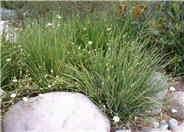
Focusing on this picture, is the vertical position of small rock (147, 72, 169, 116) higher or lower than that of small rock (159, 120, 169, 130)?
higher

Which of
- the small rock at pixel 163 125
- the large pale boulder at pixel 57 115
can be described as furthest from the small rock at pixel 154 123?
the large pale boulder at pixel 57 115

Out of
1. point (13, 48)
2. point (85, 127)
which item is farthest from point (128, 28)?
point (85, 127)

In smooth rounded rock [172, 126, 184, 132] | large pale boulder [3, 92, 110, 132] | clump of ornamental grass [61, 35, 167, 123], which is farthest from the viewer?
smooth rounded rock [172, 126, 184, 132]

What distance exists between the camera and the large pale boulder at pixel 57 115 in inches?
84.4

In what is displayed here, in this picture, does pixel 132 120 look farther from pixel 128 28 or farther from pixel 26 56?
pixel 128 28

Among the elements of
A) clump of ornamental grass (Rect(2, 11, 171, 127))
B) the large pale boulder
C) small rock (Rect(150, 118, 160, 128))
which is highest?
clump of ornamental grass (Rect(2, 11, 171, 127))

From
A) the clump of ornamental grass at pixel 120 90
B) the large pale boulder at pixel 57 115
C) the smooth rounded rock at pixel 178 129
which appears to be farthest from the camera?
the smooth rounded rock at pixel 178 129

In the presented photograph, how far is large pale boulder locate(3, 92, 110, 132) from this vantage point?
2145mm

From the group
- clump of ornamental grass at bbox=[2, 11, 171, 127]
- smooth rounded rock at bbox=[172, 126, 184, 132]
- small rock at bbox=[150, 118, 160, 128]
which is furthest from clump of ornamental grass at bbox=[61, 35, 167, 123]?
smooth rounded rock at bbox=[172, 126, 184, 132]

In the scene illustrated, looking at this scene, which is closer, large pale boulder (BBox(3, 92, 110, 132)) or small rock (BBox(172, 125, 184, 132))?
large pale boulder (BBox(3, 92, 110, 132))

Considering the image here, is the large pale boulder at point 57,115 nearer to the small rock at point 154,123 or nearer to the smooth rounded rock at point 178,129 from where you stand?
the small rock at point 154,123

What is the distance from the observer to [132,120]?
251 cm

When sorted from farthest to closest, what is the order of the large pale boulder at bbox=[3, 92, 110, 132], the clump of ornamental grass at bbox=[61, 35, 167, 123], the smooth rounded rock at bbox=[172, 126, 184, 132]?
the smooth rounded rock at bbox=[172, 126, 184, 132] < the clump of ornamental grass at bbox=[61, 35, 167, 123] < the large pale boulder at bbox=[3, 92, 110, 132]

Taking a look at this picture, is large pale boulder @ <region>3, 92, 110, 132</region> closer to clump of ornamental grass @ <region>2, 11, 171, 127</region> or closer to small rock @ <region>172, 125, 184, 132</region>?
clump of ornamental grass @ <region>2, 11, 171, 127</region>
